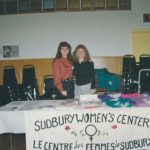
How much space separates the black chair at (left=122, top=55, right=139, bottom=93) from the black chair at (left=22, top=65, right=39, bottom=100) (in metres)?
2.24

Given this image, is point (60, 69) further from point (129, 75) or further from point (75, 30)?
point (75, 30)

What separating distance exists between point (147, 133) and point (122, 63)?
5.83m

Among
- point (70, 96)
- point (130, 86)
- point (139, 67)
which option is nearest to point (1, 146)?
point (70, 96)

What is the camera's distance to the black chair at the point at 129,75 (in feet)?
25.6

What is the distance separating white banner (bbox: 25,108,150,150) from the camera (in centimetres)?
362

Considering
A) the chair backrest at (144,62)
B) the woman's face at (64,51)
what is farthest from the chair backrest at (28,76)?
the woman's face at (64,51)

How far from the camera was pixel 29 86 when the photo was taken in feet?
24.5

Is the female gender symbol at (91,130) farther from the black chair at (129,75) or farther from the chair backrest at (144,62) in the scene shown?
the chair backrest at (144,62)

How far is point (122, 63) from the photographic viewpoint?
937cm

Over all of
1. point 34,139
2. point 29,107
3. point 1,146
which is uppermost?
point 29,107

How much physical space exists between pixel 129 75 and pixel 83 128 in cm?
472

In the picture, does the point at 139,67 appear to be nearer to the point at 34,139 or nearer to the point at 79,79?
the point at 79,79

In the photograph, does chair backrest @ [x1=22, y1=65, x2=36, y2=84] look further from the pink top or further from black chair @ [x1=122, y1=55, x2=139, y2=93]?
the pink top

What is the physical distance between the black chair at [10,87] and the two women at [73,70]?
2.55 m
